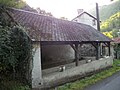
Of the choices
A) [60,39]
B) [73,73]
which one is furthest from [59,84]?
[60,39]

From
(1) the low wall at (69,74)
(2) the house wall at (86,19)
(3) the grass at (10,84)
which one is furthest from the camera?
(2) the house wall at (86,19)

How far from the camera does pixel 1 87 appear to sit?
1074 centimetres

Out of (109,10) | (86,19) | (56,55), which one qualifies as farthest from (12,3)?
(109,10)

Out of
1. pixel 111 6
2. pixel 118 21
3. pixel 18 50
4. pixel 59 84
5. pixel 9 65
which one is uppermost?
pixel 111 6

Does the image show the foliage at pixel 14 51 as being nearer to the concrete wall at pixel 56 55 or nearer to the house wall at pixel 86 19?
the concrete wall at pixel 56 55

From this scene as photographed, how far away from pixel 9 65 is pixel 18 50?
89 centimetres

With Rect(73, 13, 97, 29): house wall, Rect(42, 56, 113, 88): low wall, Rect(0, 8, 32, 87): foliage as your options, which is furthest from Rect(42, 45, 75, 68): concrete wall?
Rect(73, 13, 97, 29): house wall

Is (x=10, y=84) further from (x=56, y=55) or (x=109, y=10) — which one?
(x=109, y=10)

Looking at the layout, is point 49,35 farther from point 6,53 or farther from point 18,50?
point 6,53

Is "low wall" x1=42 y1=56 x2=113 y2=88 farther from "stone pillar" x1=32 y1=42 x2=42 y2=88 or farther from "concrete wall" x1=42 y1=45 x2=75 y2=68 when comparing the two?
"concrete wall" x1=42 y1=45 x2=75 y2=68

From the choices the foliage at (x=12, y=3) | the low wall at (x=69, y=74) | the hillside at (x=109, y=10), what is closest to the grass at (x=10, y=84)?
the low wall at (x=69, y=74)

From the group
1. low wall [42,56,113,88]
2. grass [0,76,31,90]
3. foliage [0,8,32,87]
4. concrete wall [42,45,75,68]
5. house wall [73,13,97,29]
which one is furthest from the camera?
house wall [73,13,97,29]

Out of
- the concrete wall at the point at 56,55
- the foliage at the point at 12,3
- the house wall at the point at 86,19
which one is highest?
the house wall at the point at 86,19

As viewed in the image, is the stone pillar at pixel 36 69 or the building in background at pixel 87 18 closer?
the stone pillar at pixel 36 69
